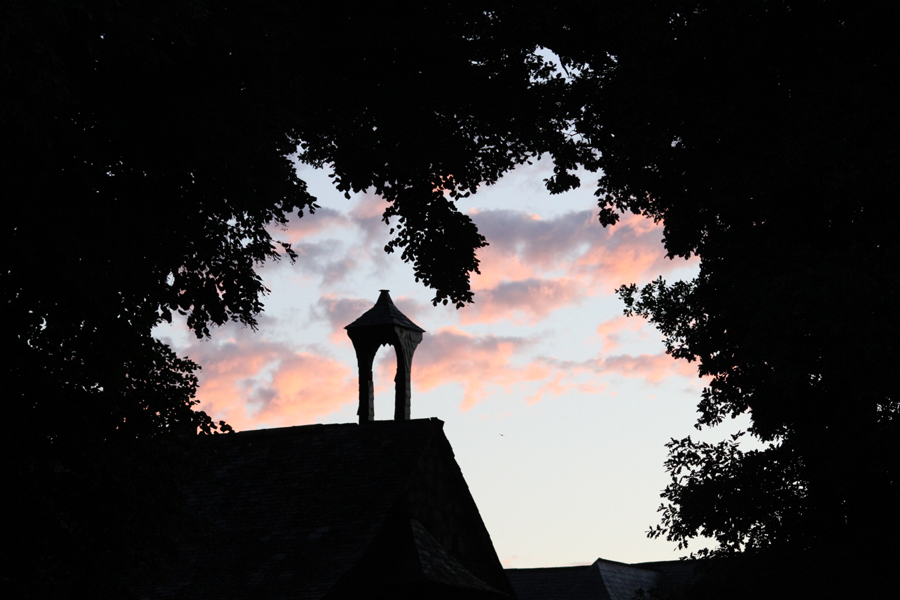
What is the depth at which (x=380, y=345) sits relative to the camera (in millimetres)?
26516

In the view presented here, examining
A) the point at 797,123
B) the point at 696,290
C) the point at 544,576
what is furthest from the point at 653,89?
the point at 544,576

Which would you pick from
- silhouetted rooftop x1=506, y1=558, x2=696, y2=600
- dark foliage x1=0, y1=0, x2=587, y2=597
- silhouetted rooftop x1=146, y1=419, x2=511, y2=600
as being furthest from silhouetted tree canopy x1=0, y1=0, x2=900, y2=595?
silhouetted rooftop x1=506, y1=558, x2=696, y2=600

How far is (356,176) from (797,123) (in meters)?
7.77

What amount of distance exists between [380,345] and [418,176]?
9579mm

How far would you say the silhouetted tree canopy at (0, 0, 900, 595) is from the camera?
35.5 feet

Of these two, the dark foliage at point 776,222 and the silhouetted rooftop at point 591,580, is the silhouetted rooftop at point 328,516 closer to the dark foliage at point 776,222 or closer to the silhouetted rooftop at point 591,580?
the dark foliage at point 776,222

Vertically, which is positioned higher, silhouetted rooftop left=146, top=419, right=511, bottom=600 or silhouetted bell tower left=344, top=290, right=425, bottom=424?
silhouetted bell tower left=344, top=290, right=425, bottom=424

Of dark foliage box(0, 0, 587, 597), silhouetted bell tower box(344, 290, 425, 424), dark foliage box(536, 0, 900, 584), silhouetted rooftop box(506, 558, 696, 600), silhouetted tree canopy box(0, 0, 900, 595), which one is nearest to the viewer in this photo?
dark foliage box(0, 0, 587, 597)

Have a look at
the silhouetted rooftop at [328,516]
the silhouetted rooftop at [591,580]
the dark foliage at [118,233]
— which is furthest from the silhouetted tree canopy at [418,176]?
the silhouetted rooftop at [591,580]

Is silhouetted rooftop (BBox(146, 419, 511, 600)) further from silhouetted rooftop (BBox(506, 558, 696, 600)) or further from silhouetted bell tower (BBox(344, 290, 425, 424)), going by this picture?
silhouetted rooftop (BBox(506, 558, 696, 600))

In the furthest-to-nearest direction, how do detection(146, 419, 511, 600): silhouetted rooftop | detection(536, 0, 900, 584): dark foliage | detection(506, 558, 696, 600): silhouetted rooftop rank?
1. detection(506, 558, 696, 600): silhouetted rooftop
2. detection(146, 419, 511, 600): silhouetted rooftop
3. detection(536, 0, 900, 584): dark foliage

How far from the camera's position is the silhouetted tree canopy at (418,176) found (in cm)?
1081

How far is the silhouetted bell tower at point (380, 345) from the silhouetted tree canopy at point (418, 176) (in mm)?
9142

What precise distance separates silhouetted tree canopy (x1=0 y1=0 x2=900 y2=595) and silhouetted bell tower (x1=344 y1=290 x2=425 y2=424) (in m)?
9.14
